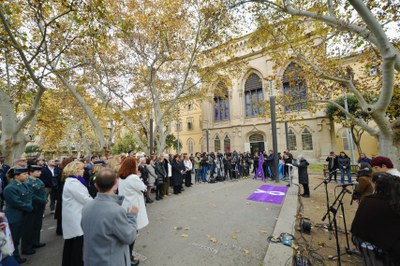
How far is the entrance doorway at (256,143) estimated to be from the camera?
24831mm

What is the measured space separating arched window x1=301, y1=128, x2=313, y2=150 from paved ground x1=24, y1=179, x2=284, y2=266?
1892cm

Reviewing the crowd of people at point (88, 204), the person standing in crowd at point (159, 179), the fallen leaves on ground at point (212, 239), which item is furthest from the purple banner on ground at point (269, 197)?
the person standing in crowd at point (159, 179)

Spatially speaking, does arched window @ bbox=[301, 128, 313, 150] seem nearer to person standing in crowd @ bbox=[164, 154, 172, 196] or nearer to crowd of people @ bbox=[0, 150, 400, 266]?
person standing in crowd @ bbox=[164, 154, 172, 196]

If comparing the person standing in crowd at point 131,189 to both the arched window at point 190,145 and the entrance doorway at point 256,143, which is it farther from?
the arched window at point 190,145

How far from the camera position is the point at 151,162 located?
7676mm

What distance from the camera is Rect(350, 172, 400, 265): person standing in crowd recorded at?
6.64ft

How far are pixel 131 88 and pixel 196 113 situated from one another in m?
18.7

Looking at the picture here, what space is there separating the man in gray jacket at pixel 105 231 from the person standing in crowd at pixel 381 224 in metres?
2.79

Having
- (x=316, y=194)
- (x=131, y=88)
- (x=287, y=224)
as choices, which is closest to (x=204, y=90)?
(x=131, y=88)

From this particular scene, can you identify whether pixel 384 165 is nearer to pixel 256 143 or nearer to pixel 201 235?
pixel 201 235

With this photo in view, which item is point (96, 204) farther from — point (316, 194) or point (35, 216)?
point (316, 194)

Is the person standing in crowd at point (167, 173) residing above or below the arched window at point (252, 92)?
below

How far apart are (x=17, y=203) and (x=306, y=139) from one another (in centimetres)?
2498

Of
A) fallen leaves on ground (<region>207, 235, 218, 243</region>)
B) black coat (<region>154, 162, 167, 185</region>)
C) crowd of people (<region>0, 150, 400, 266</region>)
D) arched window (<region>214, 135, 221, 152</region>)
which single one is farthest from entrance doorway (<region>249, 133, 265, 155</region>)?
fallen leaves on ground (<region>207, 235, 218, 243</region>)
